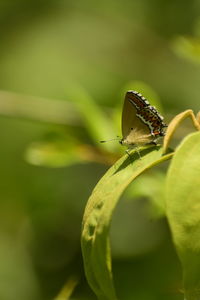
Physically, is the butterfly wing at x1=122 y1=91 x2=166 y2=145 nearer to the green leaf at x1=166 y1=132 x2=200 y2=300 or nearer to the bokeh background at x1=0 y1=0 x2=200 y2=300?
the green leaf at x1=166 y1=132 x2=200 y2=300

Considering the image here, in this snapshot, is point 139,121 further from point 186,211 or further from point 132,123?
point 186,211

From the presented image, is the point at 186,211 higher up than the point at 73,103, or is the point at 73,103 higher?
the point at 73,103

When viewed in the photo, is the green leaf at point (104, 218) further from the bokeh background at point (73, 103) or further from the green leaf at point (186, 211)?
the bokeh background at point (73, 103)

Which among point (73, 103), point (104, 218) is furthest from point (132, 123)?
point (73, 103)

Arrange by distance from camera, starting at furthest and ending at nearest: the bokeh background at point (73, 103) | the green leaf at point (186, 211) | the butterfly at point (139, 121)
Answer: the bokeh background at point (73, 103) → the butterfly at point (139, 121) → the green leaf at point (186, 211)

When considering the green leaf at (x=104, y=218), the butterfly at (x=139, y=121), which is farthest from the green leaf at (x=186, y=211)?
the butterfly at (x=139, y=121)
